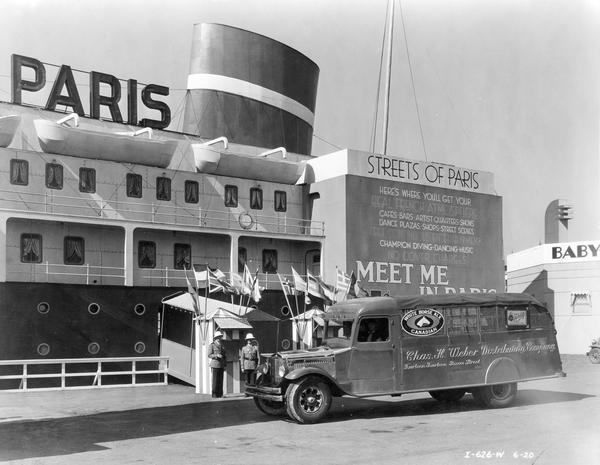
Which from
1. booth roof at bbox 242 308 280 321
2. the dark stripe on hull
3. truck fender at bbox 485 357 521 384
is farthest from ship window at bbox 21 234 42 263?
truck fender at bbox 485 357 521 384

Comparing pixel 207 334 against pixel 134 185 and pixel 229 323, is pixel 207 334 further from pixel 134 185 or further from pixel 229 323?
pixel 134 185

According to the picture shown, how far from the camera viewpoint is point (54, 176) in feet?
92.3

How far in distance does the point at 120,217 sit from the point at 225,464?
20.4m

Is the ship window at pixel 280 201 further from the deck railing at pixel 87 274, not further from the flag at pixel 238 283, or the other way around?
the flag at pixel 238 283

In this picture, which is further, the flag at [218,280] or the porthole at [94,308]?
the porthole at [94,308]

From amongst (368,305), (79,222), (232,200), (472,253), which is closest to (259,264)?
(232,200)

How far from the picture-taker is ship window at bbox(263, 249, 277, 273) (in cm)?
3272

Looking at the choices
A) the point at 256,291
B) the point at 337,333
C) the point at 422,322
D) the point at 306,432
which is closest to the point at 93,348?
the point at 256,291

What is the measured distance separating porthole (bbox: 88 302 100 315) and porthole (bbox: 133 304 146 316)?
140 cm

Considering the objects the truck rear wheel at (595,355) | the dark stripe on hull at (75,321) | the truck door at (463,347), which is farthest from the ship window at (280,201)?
the truck door at (463,347)

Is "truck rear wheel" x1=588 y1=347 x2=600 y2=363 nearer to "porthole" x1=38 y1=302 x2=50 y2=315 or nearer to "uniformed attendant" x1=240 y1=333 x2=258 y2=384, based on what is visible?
"uniformed attendant" x1=240 y1=333 x2=258 y2=384

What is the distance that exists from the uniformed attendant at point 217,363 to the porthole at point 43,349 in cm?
705

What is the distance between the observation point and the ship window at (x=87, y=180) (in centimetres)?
2884

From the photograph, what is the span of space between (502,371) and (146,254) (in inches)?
678
